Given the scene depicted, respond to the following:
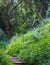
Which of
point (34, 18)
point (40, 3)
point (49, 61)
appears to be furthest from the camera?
point (40, 3)

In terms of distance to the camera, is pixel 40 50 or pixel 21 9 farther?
pixel 21 9

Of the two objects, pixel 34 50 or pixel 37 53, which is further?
pixel 34 50

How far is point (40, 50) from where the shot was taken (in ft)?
20.0

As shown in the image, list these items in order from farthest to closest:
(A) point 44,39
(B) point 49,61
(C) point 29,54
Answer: (A) point 44,39 → (C) point 29,54 → (B) point 49,61

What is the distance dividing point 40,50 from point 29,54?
1.05 ft

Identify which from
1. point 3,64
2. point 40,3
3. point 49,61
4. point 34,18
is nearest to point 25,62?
point 49,61

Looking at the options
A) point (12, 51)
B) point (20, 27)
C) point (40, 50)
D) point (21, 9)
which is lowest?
point (20, 27)

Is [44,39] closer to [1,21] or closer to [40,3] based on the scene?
[1,21]

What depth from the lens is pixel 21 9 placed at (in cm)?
A: 1424

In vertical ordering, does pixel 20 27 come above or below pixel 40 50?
below

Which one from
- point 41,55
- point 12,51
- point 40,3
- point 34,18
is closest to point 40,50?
point 41,55

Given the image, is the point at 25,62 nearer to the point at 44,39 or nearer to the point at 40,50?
the point at 40,50

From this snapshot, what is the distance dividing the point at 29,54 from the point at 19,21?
27.4ft

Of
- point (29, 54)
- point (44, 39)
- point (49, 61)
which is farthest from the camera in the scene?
point (44, 39)
